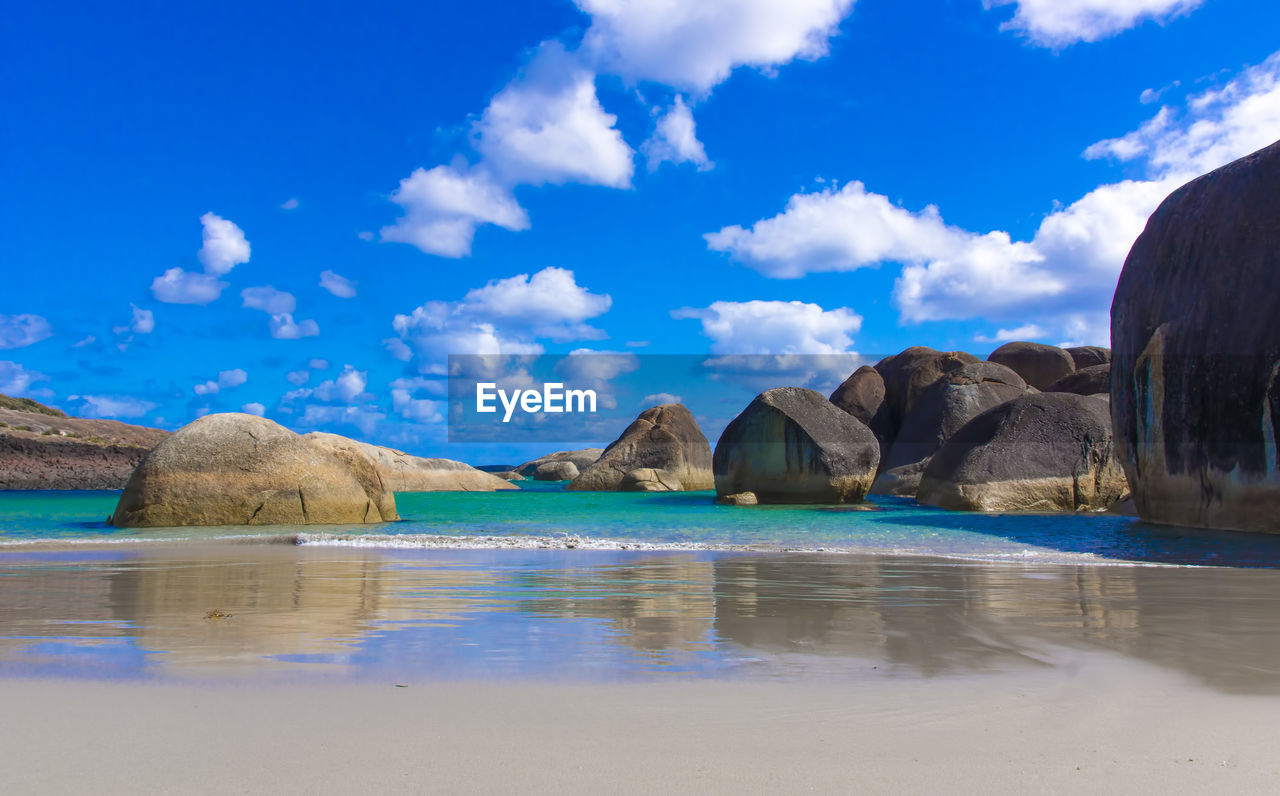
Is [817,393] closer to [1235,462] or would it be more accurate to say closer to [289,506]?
[1235,462]

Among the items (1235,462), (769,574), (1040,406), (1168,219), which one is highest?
(1168,219)

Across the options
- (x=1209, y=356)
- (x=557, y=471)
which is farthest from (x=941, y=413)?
(x=557, y=471)

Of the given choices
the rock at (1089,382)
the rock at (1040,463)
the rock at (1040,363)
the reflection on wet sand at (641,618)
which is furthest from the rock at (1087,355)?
the reflection on wet sand at (641,618)

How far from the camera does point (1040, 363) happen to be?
107ft

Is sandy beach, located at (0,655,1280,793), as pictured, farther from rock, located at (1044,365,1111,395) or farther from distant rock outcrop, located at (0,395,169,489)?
distant rock outcrop, located at (0,395,169,489)

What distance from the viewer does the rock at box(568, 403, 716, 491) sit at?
29.5 m

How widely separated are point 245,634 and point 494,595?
172 centimetres

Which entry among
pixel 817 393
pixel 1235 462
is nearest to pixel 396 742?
pixel 1235 462

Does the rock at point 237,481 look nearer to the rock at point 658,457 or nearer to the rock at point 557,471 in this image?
the rock at point 658,457

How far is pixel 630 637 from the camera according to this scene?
382 centimetres

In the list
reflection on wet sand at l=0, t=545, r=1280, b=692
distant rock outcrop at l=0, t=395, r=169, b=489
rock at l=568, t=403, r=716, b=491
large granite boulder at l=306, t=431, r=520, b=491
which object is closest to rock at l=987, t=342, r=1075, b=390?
rock at l=568, t=403, r=716, b=491

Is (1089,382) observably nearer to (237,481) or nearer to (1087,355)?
(1087,355)

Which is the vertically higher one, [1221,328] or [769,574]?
[1221,328]

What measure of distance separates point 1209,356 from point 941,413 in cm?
1252
